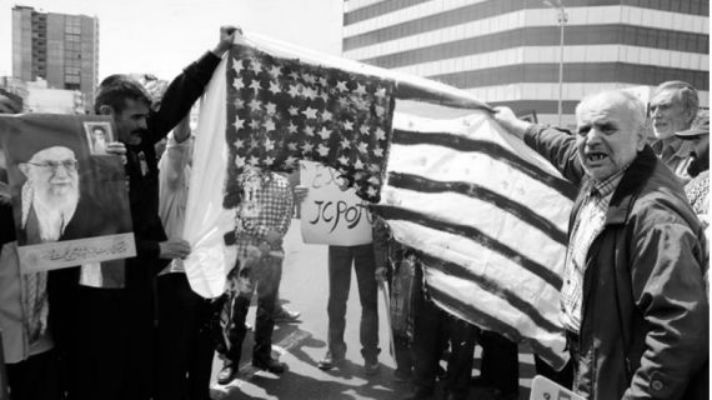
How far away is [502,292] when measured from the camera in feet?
10.9

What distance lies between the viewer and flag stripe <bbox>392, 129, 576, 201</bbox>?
3.49m

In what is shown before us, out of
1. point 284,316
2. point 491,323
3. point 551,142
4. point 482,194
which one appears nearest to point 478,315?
point 491,323

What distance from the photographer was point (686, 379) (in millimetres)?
2096

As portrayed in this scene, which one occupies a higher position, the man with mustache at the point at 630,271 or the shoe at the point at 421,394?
the man with mustache at the point at 630,271

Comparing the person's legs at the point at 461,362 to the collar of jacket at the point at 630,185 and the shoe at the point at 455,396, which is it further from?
the collar of jacket at the point at 630,185

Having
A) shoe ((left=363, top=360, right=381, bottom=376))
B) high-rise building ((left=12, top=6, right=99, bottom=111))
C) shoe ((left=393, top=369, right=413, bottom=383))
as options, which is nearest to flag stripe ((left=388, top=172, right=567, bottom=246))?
shoe ((left=393, top=369, right=413, bottom=383))

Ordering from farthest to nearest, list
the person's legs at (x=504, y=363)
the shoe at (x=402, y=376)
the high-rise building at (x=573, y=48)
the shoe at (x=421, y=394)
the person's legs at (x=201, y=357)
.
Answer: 1. the high-rise building at (x=573, y=48)
2. the shoe at (x=402, y=376)
3. the person's legs at (x=504, y=363)
4. the shoe at (x=421, y=394)
5. the person's legs at (x=201, y=357)

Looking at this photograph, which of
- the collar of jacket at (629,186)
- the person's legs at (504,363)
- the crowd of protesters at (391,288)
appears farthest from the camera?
the person's legs at (504,363)

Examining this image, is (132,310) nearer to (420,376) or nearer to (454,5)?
(420,376)

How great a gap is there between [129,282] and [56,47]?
9604cm

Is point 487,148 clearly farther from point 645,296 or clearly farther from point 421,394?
point 421,394

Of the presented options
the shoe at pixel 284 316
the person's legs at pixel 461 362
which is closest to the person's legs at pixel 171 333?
the person's legs at pixel 461 362

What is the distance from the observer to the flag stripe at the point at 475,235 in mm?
3355

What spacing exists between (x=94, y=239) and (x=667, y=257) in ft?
8.08
